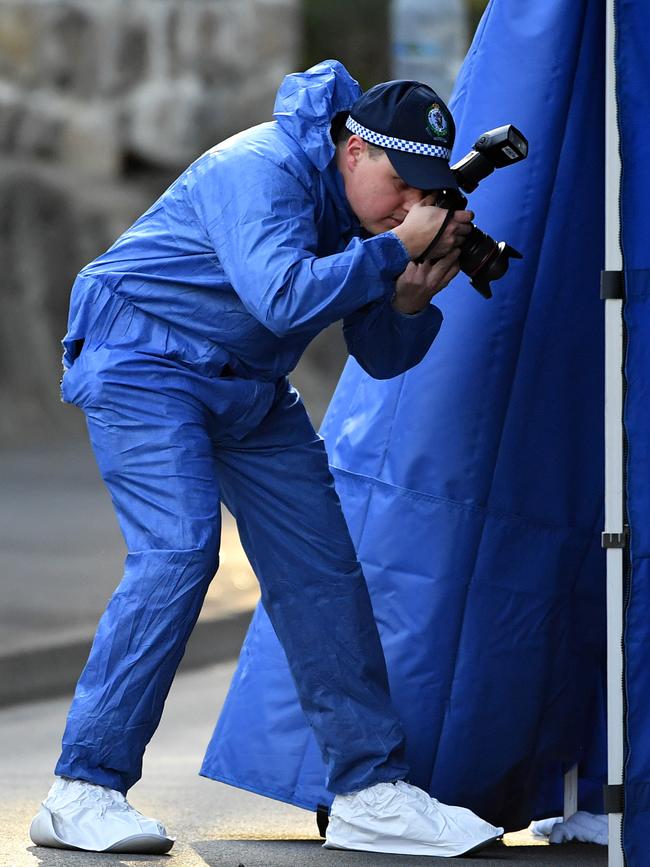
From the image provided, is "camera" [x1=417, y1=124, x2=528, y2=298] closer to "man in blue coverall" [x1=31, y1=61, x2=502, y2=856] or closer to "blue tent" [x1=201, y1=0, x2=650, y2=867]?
"man in blue coverall" [x1=31, y1=61, x2=502, y2=856]

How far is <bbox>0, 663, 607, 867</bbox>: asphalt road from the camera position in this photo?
11.9 ft

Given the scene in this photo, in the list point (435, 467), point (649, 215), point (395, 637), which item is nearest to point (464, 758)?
point (395, 637)

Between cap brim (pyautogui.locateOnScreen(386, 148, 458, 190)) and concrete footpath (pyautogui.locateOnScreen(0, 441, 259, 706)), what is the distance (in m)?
3.54

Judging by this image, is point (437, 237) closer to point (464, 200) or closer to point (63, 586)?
point (464, 200)

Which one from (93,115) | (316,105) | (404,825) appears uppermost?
(93,115)

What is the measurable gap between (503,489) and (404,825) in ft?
2.63

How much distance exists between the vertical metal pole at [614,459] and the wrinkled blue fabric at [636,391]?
2cm

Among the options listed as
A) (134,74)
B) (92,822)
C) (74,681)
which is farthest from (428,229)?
(134,74)

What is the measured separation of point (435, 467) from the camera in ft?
13.0

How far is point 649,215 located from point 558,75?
0.57 metres

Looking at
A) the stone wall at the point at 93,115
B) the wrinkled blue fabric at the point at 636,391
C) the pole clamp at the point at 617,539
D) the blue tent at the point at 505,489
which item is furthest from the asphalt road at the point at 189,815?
the stone wall at the point at 93,115

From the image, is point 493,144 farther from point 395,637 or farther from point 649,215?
point 395,637

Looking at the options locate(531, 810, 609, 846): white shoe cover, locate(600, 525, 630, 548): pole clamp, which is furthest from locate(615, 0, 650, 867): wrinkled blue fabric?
locate(531, 810, 609, 846): white shoe cover

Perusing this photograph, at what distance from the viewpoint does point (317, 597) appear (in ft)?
12.4
